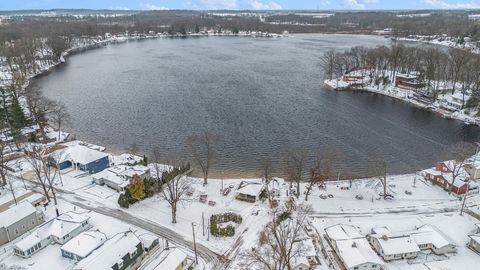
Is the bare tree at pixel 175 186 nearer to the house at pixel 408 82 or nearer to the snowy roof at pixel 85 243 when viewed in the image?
the snowy roof at pixel 85 243

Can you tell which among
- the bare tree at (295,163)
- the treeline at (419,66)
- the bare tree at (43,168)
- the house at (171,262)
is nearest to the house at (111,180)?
the bare tree at (43,168)

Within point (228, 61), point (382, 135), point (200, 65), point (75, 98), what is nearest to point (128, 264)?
point (382, 135)

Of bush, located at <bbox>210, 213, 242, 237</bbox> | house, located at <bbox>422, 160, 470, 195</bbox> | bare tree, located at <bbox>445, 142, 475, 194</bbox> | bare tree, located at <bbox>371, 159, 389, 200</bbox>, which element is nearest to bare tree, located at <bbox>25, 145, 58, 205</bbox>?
bush, located at <bbox>210, 213, 242, 237</bbox>

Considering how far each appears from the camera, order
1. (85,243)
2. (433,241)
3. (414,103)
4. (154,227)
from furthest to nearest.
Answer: (414,103), (154,227), (433,241), (85,243)

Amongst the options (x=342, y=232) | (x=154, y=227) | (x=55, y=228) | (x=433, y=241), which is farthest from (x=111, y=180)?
(x=433, y=241)

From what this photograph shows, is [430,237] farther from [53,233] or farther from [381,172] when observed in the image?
[53,233]

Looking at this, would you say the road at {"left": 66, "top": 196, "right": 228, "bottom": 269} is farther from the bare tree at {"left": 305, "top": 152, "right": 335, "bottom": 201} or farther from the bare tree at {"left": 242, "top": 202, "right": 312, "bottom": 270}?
the bare tree at {"left": 305, "top": 152, "right": 335, "bottom": 201}
